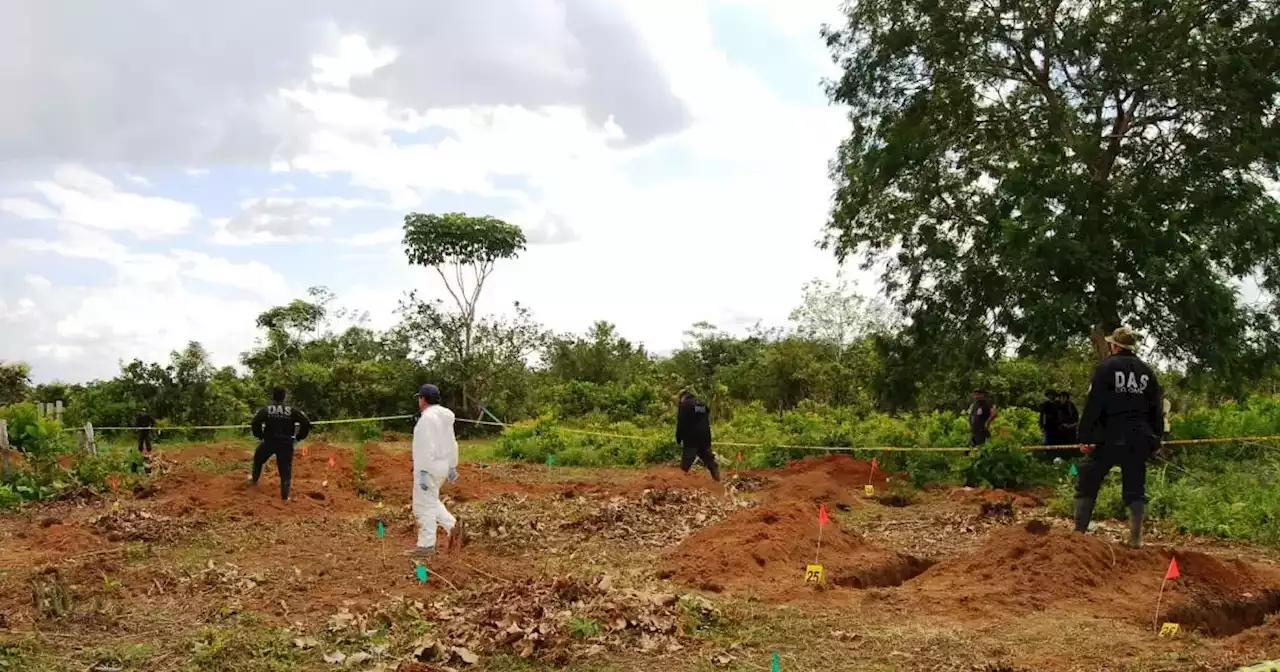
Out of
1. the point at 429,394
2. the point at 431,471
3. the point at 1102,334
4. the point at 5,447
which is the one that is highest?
the point at 1102,334

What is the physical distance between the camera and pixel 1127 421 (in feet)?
28.4

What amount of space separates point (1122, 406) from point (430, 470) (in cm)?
624

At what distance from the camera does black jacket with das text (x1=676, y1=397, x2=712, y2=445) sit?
Answer: 15211 mm

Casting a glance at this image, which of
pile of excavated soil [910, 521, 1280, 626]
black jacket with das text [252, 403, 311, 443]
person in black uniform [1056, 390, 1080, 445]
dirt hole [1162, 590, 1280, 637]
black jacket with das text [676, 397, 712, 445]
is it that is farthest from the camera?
person in black uniform [1056, 390, 1080, 445]

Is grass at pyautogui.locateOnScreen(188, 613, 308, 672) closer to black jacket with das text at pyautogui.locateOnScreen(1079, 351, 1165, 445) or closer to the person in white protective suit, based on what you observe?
the person in white protective suit

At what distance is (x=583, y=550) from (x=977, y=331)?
10206 mm

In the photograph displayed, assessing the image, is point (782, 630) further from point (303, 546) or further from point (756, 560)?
point (303, 546)

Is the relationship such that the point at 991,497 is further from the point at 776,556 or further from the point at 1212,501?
the point at 776,556

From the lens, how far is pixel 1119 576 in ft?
25.3

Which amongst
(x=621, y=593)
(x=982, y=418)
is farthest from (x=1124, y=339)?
(x=982, y=418)

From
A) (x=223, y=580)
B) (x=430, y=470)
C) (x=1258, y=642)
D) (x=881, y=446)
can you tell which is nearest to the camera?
(x=1258, y=642)

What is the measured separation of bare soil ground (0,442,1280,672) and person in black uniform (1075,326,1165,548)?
22.5 inches

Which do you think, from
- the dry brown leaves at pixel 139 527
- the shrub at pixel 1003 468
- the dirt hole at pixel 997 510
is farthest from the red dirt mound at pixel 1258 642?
the dry brown leaves at pixel 139 527

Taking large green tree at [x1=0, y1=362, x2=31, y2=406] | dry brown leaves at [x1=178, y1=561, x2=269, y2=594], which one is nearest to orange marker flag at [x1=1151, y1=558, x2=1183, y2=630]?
dry brown leaves at [x1=178, y1=561, x2=269, y2=594]
